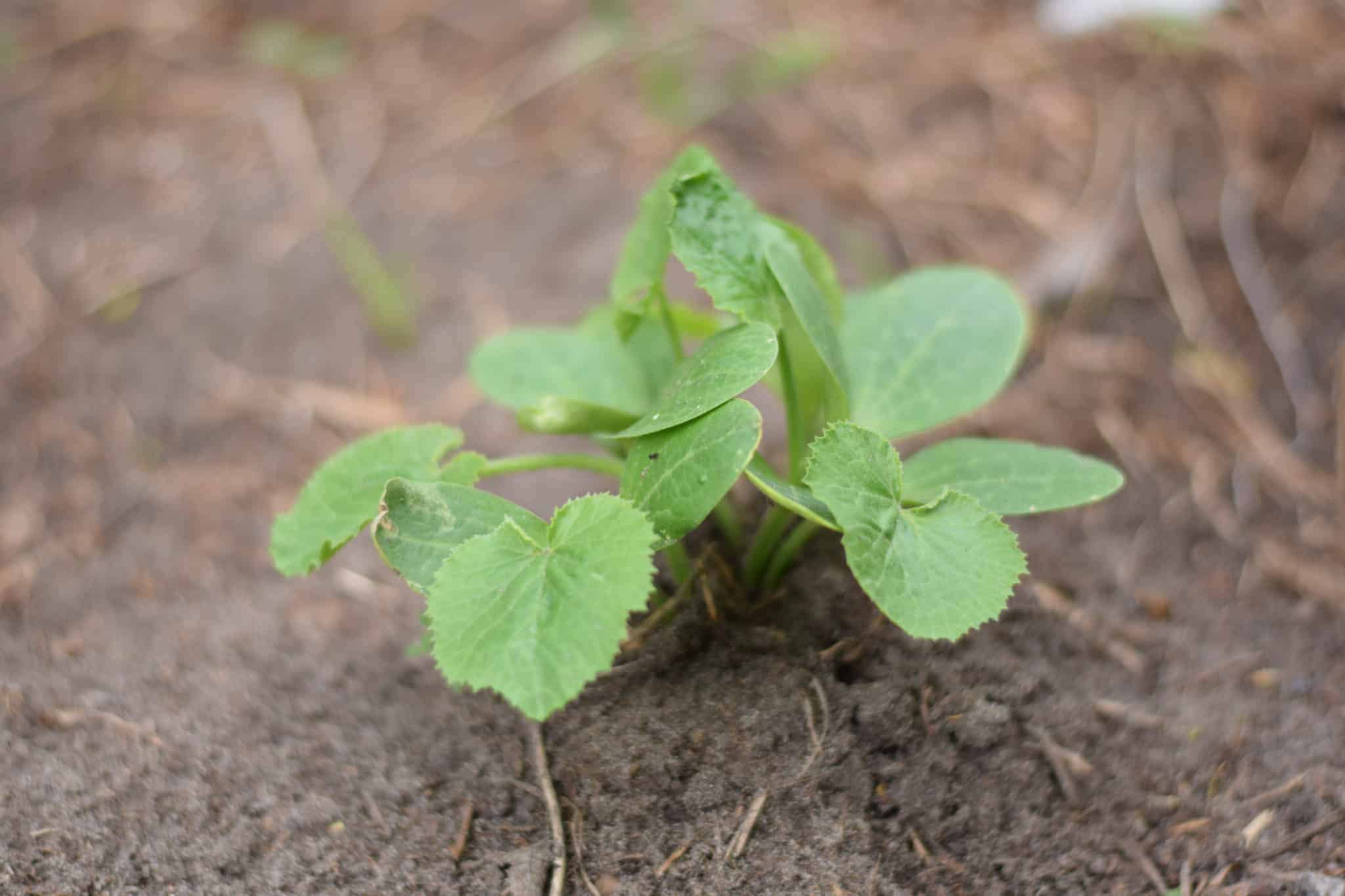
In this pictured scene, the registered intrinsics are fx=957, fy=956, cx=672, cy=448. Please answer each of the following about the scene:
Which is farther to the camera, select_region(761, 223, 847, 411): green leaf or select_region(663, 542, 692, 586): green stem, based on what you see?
select_region(663, 542, 692, 586): green stem

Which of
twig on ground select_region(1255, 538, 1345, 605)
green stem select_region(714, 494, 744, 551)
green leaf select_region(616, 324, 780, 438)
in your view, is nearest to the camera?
green leaf select_region(616, 324, 780, 438)

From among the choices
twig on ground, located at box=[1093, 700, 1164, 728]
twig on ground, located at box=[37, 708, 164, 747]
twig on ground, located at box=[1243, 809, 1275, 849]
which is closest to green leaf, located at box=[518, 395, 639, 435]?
twig on ground, located at box=[37, 708, 164, 747]

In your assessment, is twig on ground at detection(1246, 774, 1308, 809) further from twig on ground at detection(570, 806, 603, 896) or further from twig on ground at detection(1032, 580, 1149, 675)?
twig on ground at detection(570, 806, 603, 896)

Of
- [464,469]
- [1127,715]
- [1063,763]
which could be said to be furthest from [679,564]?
[1127,715]

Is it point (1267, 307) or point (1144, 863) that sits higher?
point (1267, 307)

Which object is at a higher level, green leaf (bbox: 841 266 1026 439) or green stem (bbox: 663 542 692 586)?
green leaf (bbox: 841 266 1026 439)

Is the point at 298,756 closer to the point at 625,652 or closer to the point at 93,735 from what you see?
the point at 93,735

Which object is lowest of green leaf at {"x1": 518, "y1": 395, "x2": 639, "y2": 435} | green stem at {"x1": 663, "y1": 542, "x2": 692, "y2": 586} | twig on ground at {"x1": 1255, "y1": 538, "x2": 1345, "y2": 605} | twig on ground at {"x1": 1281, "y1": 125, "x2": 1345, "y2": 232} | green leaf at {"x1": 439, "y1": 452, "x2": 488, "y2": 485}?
twig on ground at {"x1": 1255, "y1": 538, "x2": 1345, "y2": 605}

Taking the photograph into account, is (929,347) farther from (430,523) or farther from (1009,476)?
(430,523)
